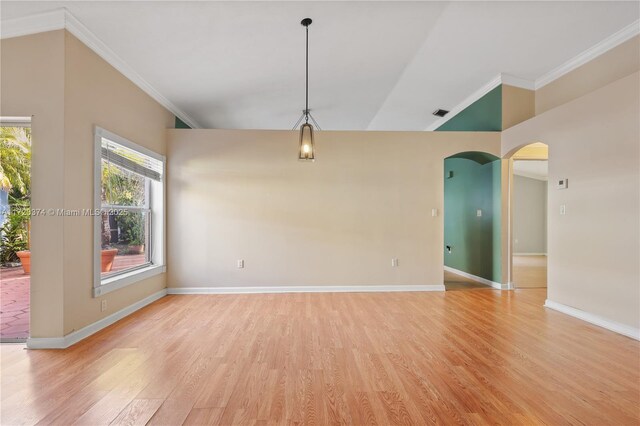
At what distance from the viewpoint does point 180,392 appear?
1.99m

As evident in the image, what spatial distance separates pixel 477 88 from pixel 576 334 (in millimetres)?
→ 4237

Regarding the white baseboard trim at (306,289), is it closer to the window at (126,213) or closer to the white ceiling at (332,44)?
the window at (126,213)

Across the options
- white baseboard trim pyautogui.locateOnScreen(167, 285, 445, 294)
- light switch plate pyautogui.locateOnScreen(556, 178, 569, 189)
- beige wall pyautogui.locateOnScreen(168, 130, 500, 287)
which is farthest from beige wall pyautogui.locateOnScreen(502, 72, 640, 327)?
white baseboard trim pyautogui.locateOnScreen(167, 285, 445, 294)

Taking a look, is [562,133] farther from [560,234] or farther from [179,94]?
[179,94]

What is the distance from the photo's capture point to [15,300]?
383 centimetres

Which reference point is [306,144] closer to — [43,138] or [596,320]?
[43,138]

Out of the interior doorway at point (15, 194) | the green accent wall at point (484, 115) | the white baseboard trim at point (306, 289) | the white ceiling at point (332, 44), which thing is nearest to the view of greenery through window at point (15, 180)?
the interior doorway at point (15, 194)

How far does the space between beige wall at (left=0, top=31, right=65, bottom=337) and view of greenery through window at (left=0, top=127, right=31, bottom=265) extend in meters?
0.26

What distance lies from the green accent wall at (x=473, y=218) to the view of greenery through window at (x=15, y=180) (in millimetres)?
6396

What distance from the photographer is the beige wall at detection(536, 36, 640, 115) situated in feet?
11.7

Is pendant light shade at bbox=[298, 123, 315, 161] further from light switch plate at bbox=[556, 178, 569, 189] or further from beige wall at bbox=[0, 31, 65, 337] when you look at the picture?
light switch plate at bbox=[556, 178, 569, 189]

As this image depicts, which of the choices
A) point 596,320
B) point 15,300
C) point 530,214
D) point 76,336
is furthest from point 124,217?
point 530,214

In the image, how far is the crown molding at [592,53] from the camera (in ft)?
11.5

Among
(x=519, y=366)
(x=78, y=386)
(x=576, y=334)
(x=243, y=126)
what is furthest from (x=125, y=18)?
(x=576, y=334)
